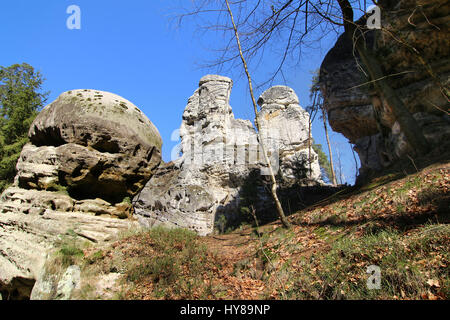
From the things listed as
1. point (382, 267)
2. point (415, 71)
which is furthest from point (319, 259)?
point (415, 71)

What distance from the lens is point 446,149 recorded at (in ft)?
24.2

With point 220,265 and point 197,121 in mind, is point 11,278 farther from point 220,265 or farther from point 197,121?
point 197,121

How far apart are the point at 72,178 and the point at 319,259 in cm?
619

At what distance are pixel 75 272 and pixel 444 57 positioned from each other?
13420mm

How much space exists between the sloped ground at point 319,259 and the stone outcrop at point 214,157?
12.1m

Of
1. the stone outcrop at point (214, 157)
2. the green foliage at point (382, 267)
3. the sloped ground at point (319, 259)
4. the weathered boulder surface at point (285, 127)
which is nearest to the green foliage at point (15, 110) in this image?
the stone outcrop at point (214, 157)

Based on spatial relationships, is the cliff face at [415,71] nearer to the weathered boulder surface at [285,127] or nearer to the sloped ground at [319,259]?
the sloped ground at [319,259]

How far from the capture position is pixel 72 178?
6203mm

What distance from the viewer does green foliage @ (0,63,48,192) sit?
14.8 m

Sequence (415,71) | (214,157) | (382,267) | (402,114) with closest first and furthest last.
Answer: (382,267)
(415,71)
(402,114)
(214,157)

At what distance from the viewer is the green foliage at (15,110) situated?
14812 mm

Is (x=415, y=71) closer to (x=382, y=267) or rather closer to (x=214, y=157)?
(x=382, y=267)

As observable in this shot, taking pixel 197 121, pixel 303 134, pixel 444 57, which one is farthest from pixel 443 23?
pixel 197 121

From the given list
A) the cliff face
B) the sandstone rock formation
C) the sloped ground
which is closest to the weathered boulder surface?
the cliff face
